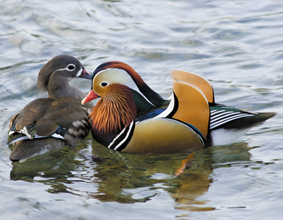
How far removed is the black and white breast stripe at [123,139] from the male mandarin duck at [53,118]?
21.4 inches

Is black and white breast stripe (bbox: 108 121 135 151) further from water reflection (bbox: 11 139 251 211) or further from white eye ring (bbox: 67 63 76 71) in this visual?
white eye ring (bbox: 67 63 76 71)

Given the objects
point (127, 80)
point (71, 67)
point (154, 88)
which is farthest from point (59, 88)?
point (154, 88)


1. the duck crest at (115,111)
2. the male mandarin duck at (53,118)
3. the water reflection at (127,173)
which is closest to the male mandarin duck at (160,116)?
the duck crest at (115,111)

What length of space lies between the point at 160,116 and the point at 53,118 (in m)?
1.29

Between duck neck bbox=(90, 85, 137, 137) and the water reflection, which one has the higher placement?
duck neck bbox=(90, 85, 137, 137)

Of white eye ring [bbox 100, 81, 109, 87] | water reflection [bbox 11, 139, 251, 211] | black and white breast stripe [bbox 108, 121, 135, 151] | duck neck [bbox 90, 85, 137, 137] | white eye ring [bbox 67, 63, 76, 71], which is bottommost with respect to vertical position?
water reflection [bbox 11, 139, 251, 211]

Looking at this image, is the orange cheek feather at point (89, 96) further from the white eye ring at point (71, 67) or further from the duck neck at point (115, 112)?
the white eye ring at point (71, 67)

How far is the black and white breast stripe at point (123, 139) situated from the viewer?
527cm

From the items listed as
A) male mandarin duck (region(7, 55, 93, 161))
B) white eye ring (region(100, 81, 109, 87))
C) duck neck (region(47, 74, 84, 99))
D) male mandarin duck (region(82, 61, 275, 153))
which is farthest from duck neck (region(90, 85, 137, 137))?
duck neck (region(47, 74, 84, 99))

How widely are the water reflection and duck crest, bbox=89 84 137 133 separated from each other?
0.30 metres

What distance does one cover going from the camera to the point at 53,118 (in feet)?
17.8

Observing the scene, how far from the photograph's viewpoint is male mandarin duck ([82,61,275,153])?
5047 mm

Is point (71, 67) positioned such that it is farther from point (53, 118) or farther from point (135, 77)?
point (135, 77)

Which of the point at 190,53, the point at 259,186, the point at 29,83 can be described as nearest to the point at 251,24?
the point at 190,53
